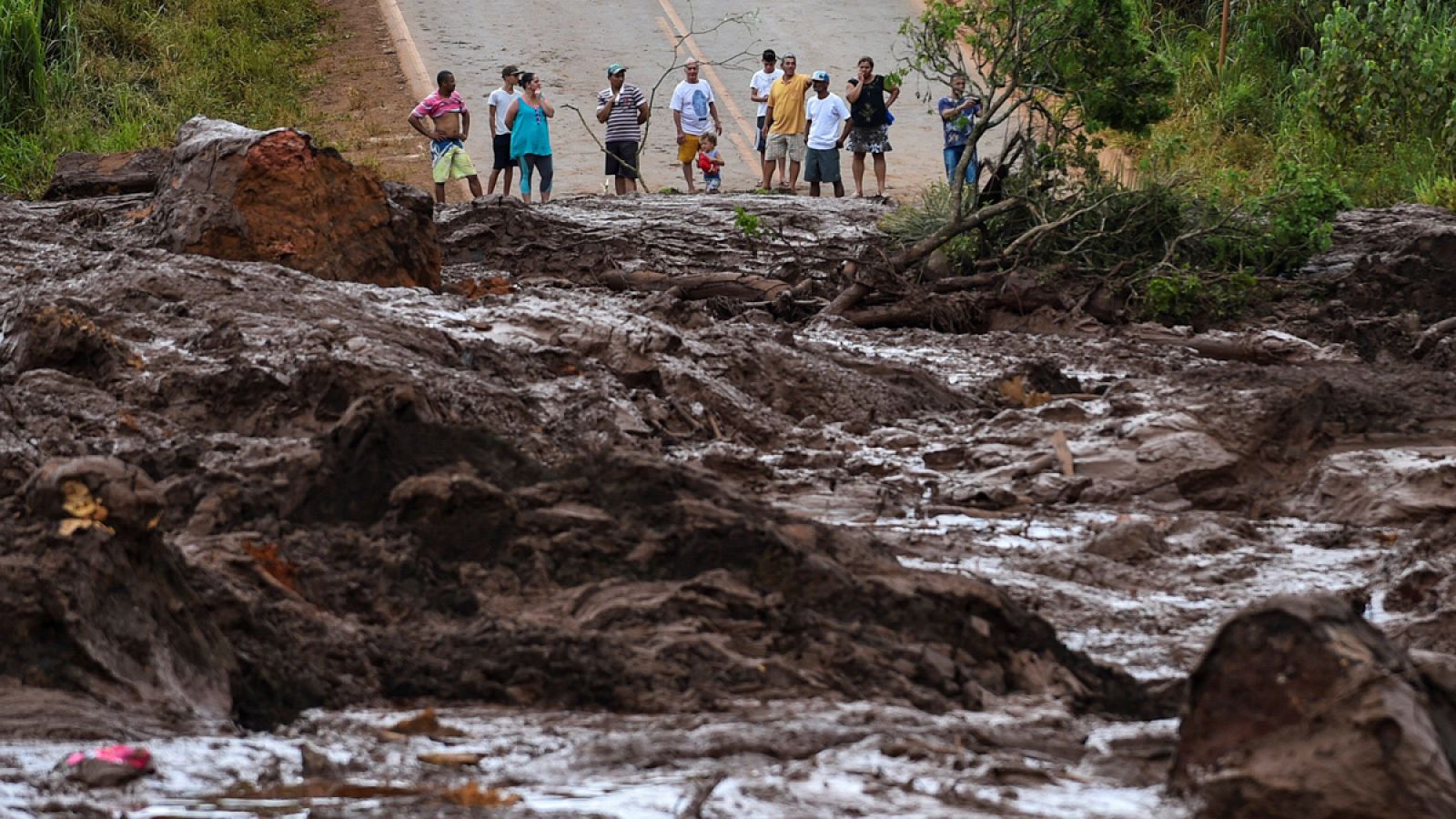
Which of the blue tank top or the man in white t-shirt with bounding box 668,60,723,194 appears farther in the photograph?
the man in white t-shirt with bounding box 668,60,723,194

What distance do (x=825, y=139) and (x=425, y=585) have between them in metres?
12.0

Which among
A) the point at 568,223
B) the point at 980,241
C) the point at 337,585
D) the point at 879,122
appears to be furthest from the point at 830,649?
the point at 879,122

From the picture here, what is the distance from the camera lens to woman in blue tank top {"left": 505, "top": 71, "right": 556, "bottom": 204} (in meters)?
14.6

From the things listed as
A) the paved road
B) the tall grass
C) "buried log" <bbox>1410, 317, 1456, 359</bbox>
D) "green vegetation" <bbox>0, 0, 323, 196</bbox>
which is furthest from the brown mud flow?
the paved road

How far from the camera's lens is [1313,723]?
9.44 ft

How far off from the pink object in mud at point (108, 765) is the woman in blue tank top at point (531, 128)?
37.8ft

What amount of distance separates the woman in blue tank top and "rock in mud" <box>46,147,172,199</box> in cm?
344

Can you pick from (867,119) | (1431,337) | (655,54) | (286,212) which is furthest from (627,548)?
(655,54)

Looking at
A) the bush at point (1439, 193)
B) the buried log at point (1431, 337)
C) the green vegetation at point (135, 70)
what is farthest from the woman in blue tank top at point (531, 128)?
the buried log at point (1431, 337)

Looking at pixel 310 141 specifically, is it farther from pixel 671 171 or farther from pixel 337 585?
pixel 671 171

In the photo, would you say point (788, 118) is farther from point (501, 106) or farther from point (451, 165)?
point (451, 165)

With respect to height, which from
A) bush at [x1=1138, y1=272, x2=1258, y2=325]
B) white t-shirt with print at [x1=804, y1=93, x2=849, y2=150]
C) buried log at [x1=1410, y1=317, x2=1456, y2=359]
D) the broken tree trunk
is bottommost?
buried log at [x1=1410, y1=317, x2=1456, y2=359]

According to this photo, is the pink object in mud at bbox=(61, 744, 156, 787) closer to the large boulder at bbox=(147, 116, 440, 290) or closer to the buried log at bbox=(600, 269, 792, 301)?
the large boulder at bbox=(147, 116, 440, 290)

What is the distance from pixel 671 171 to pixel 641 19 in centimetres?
606
